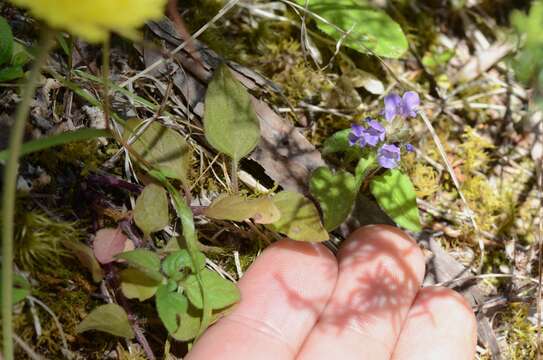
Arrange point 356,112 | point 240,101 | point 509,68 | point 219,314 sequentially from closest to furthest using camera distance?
1. point 219,314
2. point 240,101
3. point 356,112
4. point 509,68

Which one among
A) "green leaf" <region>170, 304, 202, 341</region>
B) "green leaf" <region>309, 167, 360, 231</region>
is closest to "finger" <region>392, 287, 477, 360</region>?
"green leaf" <region>309, 167, 360, 231</region>

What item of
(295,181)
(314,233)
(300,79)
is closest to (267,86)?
(300,79)

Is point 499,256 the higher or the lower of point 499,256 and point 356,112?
the lower

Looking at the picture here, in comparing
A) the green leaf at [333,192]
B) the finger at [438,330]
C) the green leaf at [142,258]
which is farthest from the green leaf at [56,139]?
the finger at [438,330]

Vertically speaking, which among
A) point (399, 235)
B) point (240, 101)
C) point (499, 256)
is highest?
point (240, 101)

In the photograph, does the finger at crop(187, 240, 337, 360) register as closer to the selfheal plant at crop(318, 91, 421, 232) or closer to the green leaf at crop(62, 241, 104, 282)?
the selfheal plant at crop(318, 91, 421, 232)

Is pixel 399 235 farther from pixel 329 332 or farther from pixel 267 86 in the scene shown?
pixel 267 86

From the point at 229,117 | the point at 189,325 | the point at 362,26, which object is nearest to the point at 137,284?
the point at 189,325
